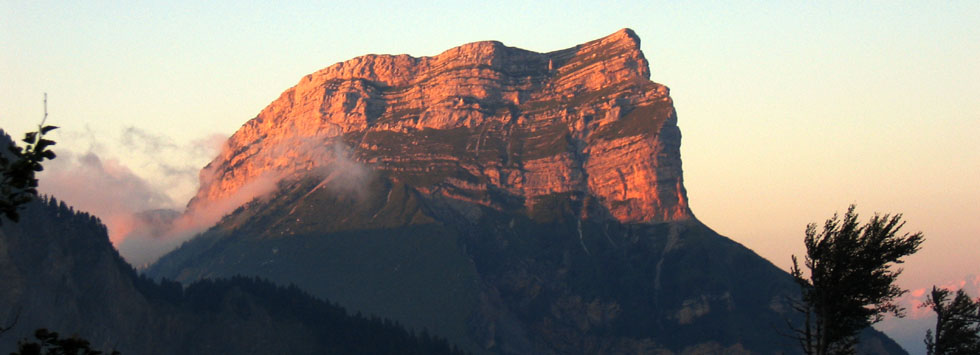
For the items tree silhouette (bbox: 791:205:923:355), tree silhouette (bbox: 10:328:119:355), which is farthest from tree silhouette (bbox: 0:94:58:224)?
tree silhouette (bbox: 791:205:923:355)

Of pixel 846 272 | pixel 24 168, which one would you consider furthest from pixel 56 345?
pixel 846 272

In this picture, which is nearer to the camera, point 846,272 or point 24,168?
point 24,168

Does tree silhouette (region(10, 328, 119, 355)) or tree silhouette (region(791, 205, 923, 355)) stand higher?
tree silhouette (region(791, 205, 923, 355))

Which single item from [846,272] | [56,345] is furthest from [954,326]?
[56,345]

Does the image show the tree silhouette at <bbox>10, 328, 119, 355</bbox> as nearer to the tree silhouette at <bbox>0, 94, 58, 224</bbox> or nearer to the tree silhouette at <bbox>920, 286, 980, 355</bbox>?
the tree silhouette at <bbox>0, 94, 58, 224</bbox>

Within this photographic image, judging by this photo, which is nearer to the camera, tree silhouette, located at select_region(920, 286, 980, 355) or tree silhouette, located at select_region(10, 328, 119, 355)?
tree silhouette, located at select_region(10, 328, 119, 355)

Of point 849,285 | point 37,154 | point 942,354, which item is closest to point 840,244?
point 849,285

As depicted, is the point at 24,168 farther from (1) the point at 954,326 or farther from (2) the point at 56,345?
(1) the point at 954,326

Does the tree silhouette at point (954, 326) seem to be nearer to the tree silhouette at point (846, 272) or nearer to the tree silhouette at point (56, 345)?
the tree silhouette at point (846, 272)

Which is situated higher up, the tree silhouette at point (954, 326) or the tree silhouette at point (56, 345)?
the tree silhouette at point (954, 326)

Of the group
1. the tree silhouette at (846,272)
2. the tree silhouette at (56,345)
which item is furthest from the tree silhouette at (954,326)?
the tree silhouette at (56,345)

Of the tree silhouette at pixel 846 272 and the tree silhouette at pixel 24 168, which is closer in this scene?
the tree silhouette at pixel 24 168

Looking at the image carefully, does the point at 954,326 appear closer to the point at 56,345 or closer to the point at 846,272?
the point at 846,272

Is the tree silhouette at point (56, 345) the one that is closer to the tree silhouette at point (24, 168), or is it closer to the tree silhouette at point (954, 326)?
the tree silhouette at point (24, 168)
